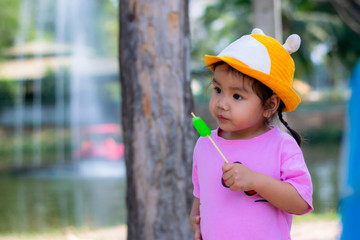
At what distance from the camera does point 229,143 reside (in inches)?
63.7

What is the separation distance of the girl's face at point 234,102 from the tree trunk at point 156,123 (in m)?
A: 1.24

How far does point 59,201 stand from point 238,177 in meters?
6.79

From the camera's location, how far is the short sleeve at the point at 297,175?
58.3 inches

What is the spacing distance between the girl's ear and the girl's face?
0.08 feet

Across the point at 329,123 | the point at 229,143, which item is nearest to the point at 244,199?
the point at 229,143

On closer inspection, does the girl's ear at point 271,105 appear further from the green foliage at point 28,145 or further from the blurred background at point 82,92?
the green foliage at point 28,145

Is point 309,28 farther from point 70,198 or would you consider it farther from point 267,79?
point 267,79

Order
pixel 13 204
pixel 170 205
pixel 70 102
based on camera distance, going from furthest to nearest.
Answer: pixel 70 102 → pixel 13 204 → pixel 170 205

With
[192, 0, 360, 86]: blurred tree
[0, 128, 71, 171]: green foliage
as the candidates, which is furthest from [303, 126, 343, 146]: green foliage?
[0, 128, 71, 171]: green foliage

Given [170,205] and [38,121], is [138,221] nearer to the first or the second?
[170,205]

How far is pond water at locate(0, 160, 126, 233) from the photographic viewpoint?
631 centimetres

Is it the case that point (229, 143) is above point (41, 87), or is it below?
below

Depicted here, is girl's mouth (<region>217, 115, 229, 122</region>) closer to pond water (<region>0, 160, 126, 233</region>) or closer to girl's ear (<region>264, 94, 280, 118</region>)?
girl's ear (<region>264, 94, 280, 118</region>)

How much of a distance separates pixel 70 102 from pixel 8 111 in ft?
10.0
